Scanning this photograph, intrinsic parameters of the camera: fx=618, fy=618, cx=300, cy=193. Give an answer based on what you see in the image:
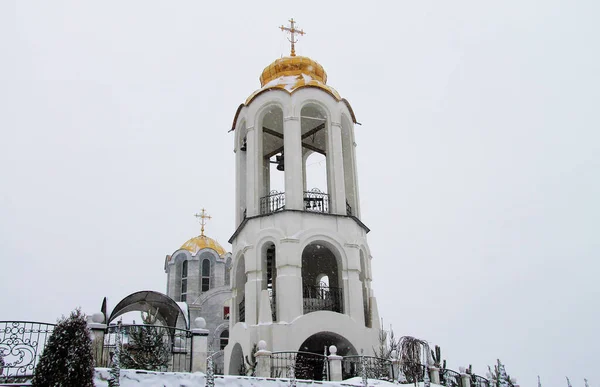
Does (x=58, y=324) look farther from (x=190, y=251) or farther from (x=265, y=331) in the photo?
(x=190, y=251)

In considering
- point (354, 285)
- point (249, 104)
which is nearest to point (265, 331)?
point (354, 285)

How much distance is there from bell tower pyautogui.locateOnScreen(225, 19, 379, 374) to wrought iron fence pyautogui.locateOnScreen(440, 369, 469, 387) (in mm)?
Answer: 2255

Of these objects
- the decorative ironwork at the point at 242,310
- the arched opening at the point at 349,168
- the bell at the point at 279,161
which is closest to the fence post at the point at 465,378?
the arched opening at the point at 349,168

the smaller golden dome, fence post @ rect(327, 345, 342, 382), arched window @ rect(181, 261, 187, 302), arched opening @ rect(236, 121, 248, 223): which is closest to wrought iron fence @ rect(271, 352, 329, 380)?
fence post @ rect(327, 345, 342, 382)

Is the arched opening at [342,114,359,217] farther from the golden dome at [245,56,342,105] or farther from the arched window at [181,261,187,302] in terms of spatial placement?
the arched window at [181,261,187,302]

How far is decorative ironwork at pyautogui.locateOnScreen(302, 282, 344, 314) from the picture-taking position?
19.5m

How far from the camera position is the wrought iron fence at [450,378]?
17.4 metres

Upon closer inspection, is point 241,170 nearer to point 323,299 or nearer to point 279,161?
point 279,161

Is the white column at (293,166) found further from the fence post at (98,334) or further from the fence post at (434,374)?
the fence post at (98,334)

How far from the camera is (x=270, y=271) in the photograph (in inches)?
838

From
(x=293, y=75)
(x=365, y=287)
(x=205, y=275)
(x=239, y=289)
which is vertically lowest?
(x=365, y=287)

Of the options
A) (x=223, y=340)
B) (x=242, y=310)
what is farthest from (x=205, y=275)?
(x=242, y=310)

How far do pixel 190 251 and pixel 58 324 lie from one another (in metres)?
31.7

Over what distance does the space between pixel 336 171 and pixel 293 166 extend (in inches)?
60.4
